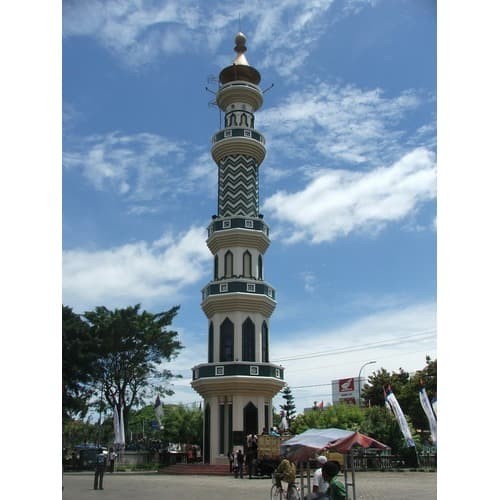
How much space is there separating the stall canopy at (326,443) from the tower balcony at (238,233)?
18740 millimetres

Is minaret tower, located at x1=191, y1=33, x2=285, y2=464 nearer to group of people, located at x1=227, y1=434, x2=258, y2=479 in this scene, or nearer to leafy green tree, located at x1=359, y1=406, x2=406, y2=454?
group of people, located at x1=227, y1=434, x2=258, y2=479

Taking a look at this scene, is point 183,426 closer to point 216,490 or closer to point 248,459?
point 248,459

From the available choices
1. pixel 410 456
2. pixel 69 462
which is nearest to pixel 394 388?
pixel 410 456

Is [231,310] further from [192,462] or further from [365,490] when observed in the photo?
[365,490]

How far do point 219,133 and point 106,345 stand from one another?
45.0 feet

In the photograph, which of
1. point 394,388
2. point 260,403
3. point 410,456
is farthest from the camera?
point 394,388

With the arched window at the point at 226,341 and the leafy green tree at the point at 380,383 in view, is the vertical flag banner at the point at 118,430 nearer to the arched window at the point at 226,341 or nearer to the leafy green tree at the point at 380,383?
the arched window at the point at 226,341

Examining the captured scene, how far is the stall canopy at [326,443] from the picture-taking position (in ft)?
39.0

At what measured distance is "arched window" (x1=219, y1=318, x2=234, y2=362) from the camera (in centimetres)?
3056

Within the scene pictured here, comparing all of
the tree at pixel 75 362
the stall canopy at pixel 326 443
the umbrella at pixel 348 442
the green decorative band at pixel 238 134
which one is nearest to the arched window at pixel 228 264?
the green decorative band at pixel 238 134

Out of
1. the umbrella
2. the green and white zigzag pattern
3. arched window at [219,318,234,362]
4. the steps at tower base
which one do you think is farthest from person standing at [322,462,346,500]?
the green and white zigzag pattern

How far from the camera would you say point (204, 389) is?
1180 inches

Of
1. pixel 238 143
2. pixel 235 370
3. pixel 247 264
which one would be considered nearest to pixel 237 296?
pixel 247 264

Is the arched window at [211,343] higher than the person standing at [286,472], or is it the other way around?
the arched window at [211,343]
